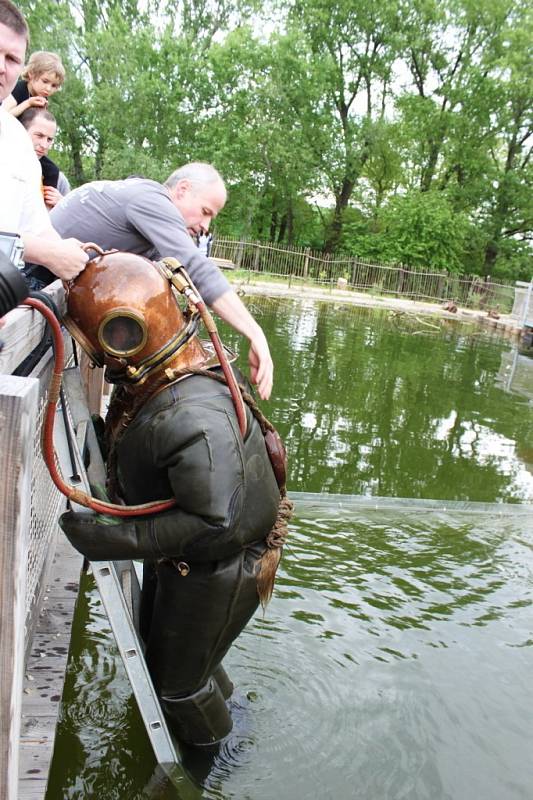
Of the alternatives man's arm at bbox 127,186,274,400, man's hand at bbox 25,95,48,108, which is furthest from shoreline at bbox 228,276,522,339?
man's arm at bbox 127,186,274,400

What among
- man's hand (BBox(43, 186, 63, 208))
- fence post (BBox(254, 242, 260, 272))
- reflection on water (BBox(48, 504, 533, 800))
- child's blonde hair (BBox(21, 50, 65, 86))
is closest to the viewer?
reflection on water (BBox(48, 504, 533, 800))

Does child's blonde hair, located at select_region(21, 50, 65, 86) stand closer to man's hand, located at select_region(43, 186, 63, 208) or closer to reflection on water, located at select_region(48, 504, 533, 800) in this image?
man's hand, located at select_region(43, 186, 63, 208)

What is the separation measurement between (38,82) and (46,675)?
3.35 m

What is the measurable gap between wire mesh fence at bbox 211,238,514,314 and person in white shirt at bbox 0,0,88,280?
3133 centimetres

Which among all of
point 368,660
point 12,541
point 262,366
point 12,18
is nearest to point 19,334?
point 12,541

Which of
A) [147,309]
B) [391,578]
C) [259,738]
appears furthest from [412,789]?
[147,309]

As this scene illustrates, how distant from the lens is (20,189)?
231 cm

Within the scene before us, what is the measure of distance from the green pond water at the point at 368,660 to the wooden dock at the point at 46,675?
1.11 feet

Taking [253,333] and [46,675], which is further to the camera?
[46,675]

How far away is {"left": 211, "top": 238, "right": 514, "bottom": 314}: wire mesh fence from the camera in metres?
34.5

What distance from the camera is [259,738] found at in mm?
3014

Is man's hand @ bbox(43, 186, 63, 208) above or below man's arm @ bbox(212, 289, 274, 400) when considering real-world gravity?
above

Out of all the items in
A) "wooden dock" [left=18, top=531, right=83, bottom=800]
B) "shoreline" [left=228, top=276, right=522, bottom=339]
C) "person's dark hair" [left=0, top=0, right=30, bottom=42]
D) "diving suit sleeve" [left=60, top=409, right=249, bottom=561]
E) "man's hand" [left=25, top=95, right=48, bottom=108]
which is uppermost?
"man's hand" [left=25, top=95, right=48, bottom=108]

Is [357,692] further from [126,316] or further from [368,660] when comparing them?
[126,316]
